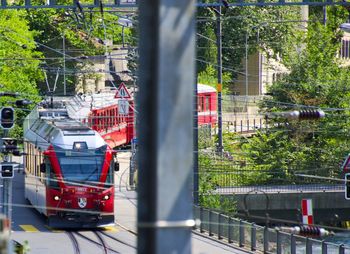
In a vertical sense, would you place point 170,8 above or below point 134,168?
above

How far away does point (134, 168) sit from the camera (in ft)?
152

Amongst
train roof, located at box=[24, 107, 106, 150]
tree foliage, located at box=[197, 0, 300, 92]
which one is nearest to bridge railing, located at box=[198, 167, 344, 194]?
train roof, located at box=[24, 107, 106, 150]

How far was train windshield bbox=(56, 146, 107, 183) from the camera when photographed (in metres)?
36.8

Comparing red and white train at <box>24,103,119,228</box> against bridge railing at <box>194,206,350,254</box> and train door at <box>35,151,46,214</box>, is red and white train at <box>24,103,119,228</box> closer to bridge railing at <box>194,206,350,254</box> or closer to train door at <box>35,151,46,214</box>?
train door at <box>35,151,46,214</box>

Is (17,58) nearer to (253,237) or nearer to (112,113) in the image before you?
(112,113)

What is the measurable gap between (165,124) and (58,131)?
1245 inches

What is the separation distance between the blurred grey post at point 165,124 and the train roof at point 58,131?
30983 millimetres

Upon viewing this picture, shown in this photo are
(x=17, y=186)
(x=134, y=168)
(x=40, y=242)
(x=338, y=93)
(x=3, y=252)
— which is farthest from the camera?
(x=338, y=93)

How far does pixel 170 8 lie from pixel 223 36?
2917 inches

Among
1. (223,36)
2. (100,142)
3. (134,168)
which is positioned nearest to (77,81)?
(223,36)

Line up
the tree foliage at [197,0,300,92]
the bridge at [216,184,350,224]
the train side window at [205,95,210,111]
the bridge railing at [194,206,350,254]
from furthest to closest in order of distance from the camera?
the tree foliage at [197,0,300,92], the train side window at [205,95,210,111], the bridge at [216,184,350,224], the bridge railing at [194,206,350,254]

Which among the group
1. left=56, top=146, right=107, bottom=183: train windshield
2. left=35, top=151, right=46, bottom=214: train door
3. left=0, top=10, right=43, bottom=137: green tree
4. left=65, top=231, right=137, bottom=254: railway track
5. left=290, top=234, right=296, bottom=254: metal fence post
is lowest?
left=65, top=231, right=137, bottom=254: railway track

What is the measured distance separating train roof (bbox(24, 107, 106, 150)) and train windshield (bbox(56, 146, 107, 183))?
0.21 m

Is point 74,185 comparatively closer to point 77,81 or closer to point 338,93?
point 338,93
